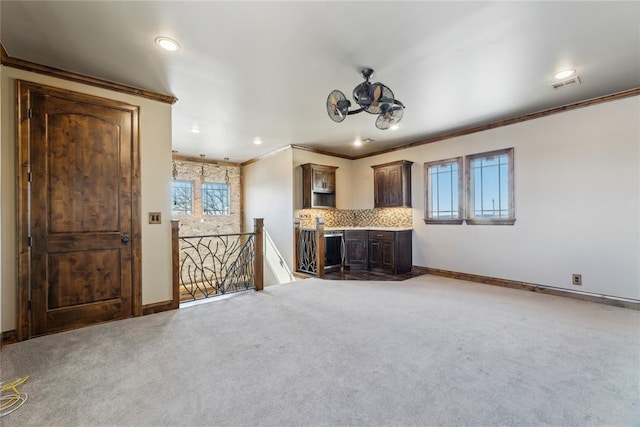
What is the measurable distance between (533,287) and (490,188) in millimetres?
1687

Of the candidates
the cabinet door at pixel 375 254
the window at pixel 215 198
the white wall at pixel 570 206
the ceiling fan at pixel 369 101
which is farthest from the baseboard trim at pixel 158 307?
the white wall at pixel 570 206

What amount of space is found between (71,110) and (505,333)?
197 inches

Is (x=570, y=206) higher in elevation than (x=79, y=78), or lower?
lower

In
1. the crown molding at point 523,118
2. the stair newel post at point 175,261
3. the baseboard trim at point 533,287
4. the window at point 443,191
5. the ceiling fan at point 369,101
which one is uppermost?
the crown molding at point 523,118

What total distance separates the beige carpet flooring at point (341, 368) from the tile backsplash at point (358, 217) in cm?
283

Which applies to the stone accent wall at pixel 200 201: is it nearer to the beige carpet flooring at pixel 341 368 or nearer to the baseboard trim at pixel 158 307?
the baseboard trim at pixel 158 307

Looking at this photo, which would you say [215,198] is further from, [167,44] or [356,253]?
[167,44]

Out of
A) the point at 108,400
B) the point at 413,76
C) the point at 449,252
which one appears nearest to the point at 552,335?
the point at 449,252

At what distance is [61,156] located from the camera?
9.63ft

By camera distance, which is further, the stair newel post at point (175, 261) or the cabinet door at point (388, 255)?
the cabinet door at point (388, 255)

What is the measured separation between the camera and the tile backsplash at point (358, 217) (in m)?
6.20

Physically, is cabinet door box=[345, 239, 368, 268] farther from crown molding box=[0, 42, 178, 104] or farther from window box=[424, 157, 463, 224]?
crown molding box=[0, 42, 178, 104]

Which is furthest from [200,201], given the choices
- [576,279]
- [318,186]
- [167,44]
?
[576,279]

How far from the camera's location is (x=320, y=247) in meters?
5.49
